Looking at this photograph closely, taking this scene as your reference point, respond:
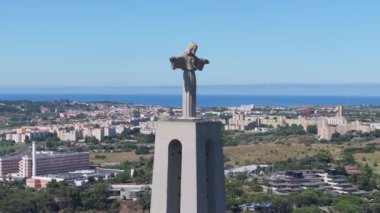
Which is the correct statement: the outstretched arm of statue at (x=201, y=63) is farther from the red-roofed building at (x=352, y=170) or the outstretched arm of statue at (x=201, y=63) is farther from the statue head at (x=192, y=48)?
the red-roofed building at (x=352, y=170)

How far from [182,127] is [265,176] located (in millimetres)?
33758

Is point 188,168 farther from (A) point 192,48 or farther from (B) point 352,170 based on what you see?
(B) point 352,170

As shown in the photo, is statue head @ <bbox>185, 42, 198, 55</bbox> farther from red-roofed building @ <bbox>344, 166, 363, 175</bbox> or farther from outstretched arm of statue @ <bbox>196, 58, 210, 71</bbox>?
red-roofed building @ <bbox>344, 166, 363, 175</bbox>

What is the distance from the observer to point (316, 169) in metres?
43.3

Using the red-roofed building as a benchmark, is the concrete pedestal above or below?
above

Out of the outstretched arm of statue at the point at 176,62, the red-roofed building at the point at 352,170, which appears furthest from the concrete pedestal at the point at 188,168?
the red-roofed building at the point at 352,170

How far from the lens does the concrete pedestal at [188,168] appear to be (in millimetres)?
6711

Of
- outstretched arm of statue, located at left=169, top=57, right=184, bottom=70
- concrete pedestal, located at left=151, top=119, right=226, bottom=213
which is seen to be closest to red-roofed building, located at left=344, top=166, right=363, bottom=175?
concrete pedestal, located at left=151, top=119, right=226, bottom=213

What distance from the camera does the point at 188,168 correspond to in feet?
22.0

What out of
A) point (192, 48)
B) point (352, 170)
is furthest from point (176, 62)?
point (352, 170)

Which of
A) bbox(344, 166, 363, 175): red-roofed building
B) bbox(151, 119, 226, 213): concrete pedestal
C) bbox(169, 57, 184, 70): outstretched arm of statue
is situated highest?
bbox(169, 57, 184, 70): outstretched arm of statue

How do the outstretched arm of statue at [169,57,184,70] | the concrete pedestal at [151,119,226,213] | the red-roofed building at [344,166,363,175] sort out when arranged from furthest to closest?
1. the red-roofed building at [344,166,363,175]
2. the outstretched arm of statue at [169,57,184,70]
3. the concrete pedestal at [151,119,226,213]

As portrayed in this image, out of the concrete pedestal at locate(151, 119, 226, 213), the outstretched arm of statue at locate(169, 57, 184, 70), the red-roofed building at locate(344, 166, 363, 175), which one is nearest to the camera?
the concrete pedestal at locate(151, 119, 226, 213)

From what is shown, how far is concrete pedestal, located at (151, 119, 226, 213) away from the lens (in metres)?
6.71
